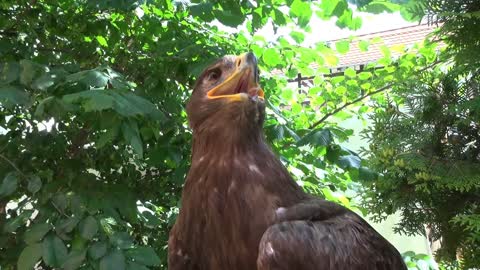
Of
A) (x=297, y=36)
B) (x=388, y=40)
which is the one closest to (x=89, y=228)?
(x=297, y=36)

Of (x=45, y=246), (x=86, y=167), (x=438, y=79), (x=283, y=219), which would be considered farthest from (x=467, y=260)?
(x=86, y=167)

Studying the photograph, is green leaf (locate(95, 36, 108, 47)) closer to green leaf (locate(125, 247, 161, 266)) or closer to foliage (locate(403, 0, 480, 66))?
green leaf (locate(125, 247, 161, 266))

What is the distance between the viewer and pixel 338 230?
85 centimetres

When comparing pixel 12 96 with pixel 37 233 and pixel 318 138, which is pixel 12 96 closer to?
pixel 37 233

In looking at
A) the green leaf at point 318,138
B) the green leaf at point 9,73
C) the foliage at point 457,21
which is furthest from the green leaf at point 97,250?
the foliage at point 457,21

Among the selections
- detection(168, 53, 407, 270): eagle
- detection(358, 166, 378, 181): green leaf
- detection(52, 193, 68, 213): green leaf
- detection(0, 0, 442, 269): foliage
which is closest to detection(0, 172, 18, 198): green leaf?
detection(0, 0, 442, 269): foliage

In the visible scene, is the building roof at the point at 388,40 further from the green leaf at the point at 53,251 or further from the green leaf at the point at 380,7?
the green leaf at the point at 53,251

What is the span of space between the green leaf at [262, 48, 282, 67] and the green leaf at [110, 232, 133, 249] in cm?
103

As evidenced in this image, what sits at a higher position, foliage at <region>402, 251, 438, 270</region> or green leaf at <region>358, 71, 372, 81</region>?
green leaf at <region>358, 71, 372, 81</region>

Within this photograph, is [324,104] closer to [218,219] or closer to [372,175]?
[372,175]

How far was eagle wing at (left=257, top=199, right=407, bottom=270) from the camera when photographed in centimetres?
76

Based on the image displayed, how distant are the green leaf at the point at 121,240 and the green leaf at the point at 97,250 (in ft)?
0.08

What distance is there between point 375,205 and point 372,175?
0.09m

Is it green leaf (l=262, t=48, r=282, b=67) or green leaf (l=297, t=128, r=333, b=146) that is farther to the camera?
green leaf (l=262, t=48, r=282, b=67)
